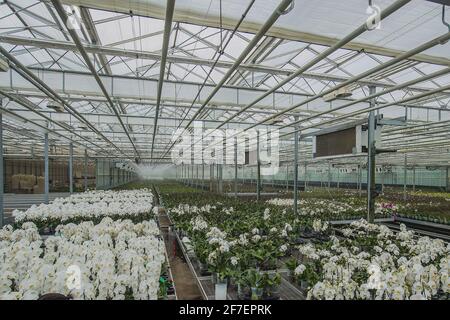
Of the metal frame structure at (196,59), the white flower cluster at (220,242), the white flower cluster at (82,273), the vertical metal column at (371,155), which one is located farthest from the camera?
the vertical metal column at (371,155)

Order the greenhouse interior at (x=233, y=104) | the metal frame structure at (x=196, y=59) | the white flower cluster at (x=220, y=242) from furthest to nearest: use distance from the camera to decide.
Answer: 1. the white flower cluster at (x=220, y=242)
2. the metal frame structure at (x=196, y=59)
3. the greenhouse interior at (x=233, y=104)

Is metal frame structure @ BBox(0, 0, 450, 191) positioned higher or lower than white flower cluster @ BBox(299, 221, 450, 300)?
higher

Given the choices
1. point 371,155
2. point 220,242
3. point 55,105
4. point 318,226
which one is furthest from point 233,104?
point 55,105

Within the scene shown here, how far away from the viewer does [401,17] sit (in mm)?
3594

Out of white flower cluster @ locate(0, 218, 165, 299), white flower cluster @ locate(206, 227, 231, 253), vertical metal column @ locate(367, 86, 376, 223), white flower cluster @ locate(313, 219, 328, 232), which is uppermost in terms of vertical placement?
vertical metal column @ locate(367, 86, 376, 223)

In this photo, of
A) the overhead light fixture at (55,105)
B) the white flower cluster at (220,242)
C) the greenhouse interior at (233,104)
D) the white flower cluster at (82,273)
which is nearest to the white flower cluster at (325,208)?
the greenhouse interior at (233,104)

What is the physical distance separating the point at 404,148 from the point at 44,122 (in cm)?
1798

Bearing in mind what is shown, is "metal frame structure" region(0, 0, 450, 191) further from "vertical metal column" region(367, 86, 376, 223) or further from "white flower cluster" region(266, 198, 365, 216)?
"white flower cluster" region(266, 198, 365, 216)

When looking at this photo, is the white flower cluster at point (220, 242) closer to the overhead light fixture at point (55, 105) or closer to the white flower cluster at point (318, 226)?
the white flower cluster at point (318, 226)

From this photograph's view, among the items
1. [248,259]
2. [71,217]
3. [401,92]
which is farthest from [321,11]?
[71,217]

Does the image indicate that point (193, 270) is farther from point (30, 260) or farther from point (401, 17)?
point (401, 17)

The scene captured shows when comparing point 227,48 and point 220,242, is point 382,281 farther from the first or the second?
point 227,48

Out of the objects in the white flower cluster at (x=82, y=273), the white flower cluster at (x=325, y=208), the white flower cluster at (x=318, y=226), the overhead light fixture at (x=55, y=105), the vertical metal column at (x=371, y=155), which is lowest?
the white flower cluster at (x=325, y=208)

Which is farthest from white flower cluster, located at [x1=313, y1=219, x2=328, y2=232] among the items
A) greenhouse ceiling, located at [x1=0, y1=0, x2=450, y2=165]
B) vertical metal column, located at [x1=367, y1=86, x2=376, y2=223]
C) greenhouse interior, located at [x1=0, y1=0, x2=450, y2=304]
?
greenhouse ceiling, located at [x1=0, y1=0, x2=450, y2=165]
